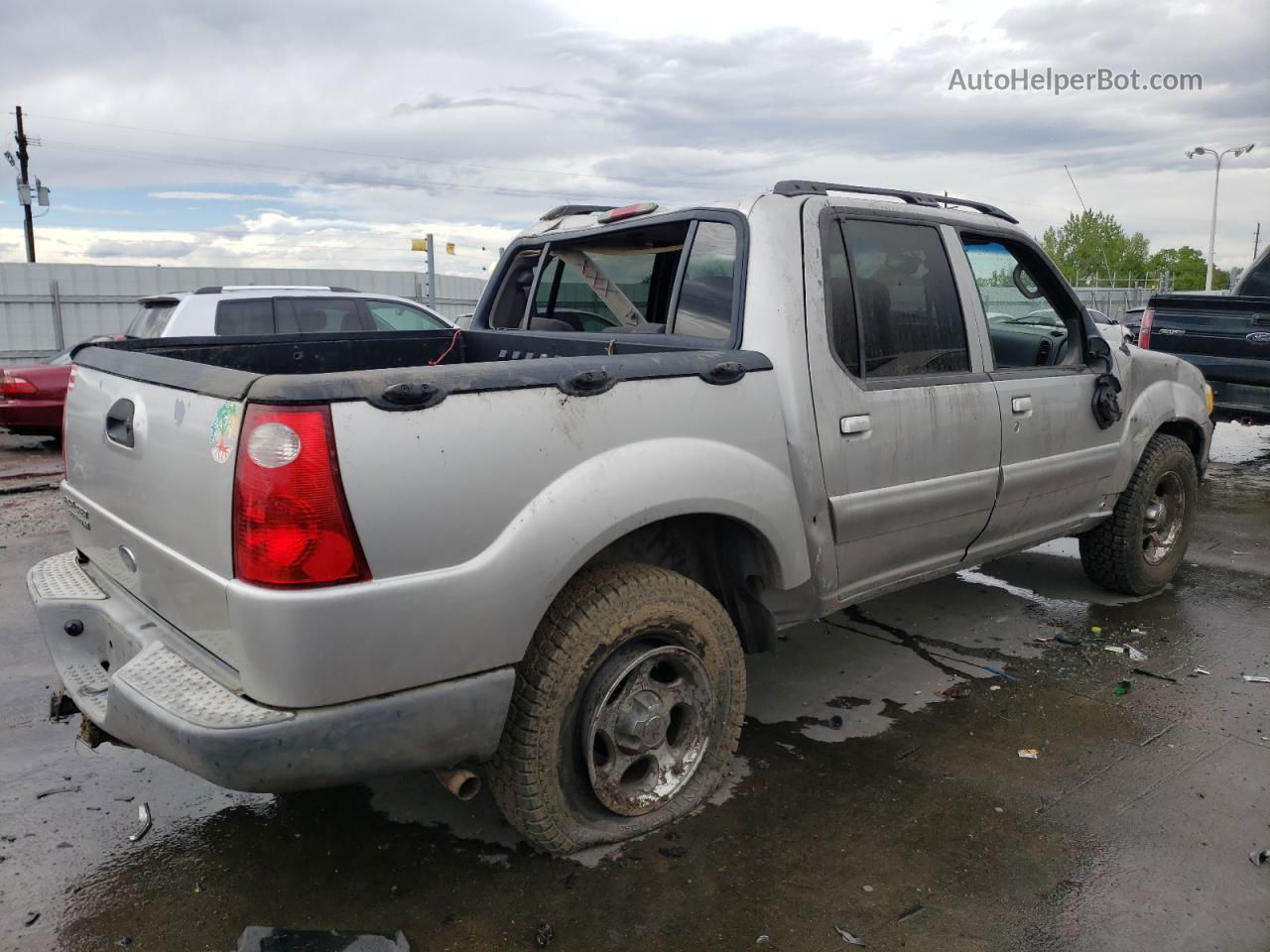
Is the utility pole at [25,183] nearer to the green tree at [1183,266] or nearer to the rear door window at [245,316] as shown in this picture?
the rear door window at [245,316]

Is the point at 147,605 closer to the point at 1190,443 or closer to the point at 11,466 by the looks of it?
the point at 1190,443

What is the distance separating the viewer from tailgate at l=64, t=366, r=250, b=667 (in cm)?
232

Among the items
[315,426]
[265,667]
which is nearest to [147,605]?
[265,667]

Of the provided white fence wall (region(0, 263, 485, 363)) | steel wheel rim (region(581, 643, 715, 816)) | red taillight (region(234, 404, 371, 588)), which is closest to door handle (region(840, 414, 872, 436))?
steel wheel rim (region(581, 643, 715, 816))

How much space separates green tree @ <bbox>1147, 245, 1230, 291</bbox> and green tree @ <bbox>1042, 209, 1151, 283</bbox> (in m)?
9.85

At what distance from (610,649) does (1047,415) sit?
2.45 metres

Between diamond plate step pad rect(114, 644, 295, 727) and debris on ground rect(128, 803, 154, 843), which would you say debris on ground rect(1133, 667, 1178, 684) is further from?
debris on ground rect(128, 803, 154, 843)

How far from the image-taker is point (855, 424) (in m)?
3.32

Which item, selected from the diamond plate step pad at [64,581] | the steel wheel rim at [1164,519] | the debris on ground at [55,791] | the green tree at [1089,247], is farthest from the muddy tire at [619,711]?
the green tree at [1089,247]

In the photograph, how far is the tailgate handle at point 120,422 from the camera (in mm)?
2721

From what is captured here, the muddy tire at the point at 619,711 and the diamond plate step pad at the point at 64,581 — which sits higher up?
the diamond plate step pad at the point at 64,581

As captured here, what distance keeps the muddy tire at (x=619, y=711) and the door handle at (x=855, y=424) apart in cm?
77

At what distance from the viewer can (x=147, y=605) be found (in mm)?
2779

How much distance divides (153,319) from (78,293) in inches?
530
